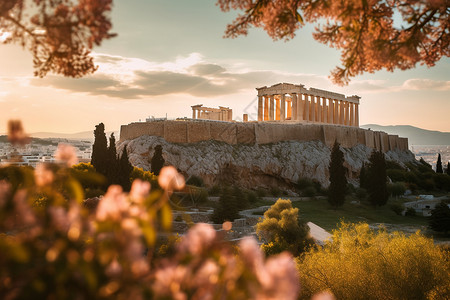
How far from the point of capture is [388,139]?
229ft

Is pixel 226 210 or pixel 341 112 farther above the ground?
pixel 341 112

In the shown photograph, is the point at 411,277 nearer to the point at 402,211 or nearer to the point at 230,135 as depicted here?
the point at 402,211

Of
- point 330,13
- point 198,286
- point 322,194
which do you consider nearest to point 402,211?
point 322,194

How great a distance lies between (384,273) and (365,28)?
9.84 m

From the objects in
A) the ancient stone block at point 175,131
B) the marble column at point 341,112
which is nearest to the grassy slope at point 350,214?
the ancient stone block at point 175,131

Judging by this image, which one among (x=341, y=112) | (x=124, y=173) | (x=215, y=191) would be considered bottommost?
(x=215, y=191)

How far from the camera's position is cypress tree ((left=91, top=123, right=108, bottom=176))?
26.2 metres

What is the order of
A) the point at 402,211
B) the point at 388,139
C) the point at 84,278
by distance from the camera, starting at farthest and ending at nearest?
the point at 388,139 → the point at 402,211 → the point at 84,278

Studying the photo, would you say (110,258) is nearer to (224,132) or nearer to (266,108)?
(224,132)

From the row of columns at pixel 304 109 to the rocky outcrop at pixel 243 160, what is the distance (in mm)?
5496

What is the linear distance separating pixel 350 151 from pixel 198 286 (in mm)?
56451

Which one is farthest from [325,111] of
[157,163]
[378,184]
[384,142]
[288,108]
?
[157,163]

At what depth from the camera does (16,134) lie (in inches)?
68.2

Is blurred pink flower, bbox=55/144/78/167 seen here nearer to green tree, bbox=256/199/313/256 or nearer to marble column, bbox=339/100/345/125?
green tree, bbox=256/199/313/256
